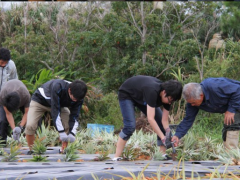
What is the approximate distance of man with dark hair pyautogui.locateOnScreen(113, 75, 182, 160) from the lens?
5297mm

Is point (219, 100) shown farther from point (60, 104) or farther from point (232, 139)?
point (60, 104)

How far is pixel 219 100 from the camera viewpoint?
5.52 m

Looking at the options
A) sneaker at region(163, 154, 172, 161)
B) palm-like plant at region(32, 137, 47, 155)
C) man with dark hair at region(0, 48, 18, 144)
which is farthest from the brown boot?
man with dark hair at region(0, 48, 18, 144)

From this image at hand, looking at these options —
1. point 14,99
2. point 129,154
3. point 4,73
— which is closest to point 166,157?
point 129,154

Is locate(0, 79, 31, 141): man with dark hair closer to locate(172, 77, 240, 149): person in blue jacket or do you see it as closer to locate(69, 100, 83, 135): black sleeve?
locate(69, 100, 83, 135): black sleeve

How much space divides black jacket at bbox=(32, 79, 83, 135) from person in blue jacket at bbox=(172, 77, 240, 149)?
1.50 metres

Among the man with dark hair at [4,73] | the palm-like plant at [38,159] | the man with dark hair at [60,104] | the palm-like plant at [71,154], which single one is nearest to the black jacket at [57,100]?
the man with dark hair at [60,104]

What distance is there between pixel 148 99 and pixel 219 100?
0.95 meters

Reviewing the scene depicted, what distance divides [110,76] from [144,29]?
1465 millimetres

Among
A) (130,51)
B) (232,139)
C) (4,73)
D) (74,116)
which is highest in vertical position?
(130,51)

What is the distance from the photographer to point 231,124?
5648 millimetres

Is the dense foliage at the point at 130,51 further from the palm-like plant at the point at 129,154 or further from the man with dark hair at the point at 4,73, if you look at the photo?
the palm-like plant at the point at 129,154

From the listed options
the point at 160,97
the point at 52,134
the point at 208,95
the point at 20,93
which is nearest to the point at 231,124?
the point at 208,95

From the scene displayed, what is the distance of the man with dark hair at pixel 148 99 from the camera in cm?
530
